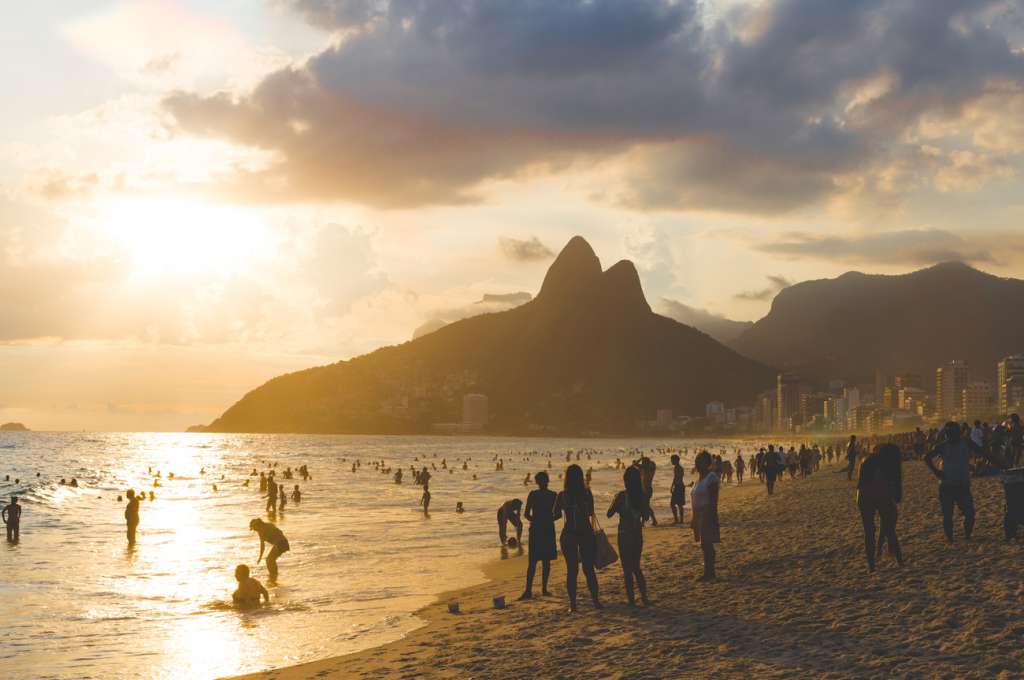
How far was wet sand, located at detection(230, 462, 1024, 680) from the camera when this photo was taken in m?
8.76

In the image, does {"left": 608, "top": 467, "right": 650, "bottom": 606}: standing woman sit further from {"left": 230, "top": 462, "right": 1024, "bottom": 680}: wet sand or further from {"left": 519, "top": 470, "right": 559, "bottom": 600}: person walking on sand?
{"left": 519, "top": 470, "right": 559, "bottom": 600}: person walking on sand

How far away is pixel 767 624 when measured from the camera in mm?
10336

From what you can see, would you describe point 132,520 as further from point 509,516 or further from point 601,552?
point 601,552

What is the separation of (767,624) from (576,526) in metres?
2.71

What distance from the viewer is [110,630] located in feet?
46.1

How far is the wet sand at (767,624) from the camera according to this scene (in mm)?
8758

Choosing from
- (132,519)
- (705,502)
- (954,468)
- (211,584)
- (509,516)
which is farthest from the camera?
(132,519)

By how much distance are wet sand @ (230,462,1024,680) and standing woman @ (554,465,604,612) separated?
1.62 ft

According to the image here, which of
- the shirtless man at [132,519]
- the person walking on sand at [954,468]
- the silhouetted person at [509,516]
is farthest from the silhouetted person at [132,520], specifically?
the person walking on sand at [954,468]

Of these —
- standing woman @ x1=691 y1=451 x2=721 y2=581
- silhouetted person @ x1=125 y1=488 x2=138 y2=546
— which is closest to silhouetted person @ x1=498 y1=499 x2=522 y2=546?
standing woman @ x1=691 y1=451 x2=721 y2=581

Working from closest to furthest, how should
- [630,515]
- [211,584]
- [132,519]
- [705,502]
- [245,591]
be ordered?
[630,515], [705,502], [245,591], [211,584], [132,519]

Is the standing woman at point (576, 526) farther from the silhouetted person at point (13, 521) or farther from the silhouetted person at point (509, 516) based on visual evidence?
the silhouetted person at point (13, 521)

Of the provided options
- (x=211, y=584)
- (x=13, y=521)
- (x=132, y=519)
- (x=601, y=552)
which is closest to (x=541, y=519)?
(x=601, y=552)

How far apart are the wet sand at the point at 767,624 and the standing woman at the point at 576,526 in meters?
0.49
